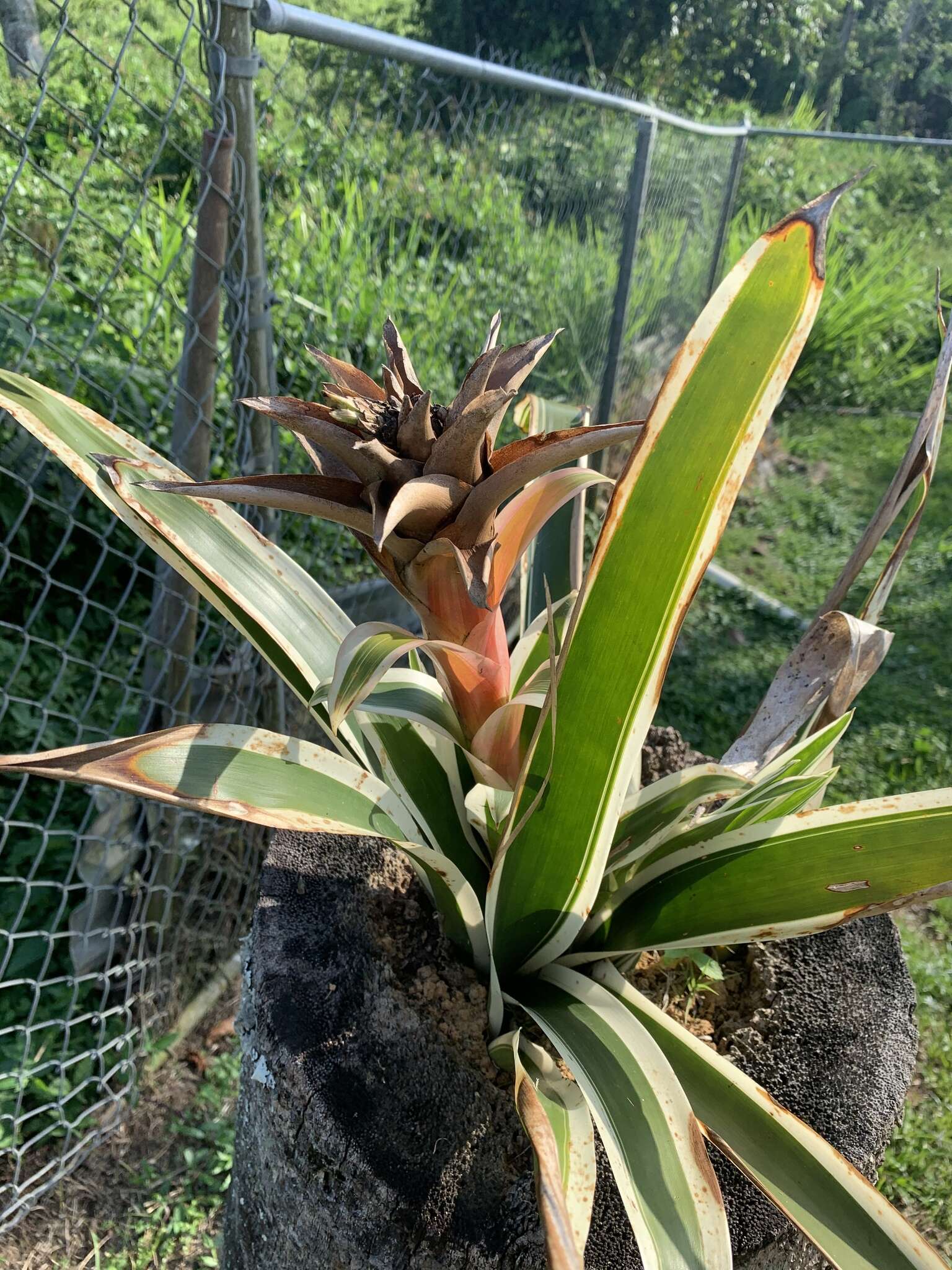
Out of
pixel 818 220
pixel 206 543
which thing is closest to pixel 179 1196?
pixel 206 543

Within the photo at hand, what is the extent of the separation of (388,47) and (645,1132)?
74.1 inches

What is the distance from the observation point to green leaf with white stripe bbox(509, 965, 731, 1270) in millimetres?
733

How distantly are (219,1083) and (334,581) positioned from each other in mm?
1421

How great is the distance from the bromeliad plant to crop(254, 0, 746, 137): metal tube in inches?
35.0

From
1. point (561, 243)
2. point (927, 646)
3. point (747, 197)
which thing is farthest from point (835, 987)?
point (747, 197)

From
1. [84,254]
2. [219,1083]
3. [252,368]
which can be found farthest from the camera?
[84,254]

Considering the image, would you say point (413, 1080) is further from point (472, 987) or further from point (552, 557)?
point (552, 557)

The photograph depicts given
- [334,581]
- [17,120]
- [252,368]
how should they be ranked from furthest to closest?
1. [17,120]
2. [334,581]
3. [252,368]

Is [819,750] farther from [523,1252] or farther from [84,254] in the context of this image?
[84,254]

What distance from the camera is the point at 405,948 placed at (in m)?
1.10

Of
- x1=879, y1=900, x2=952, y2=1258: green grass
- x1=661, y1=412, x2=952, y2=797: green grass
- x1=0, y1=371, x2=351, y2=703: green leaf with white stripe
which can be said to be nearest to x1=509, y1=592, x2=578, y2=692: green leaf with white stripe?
x1=0, y1=371, x2=351, y2=703: green leaf with white stripe

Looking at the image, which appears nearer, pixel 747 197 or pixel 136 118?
pixel 136 118

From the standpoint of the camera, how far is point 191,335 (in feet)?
5.20

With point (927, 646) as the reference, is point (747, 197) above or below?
above
